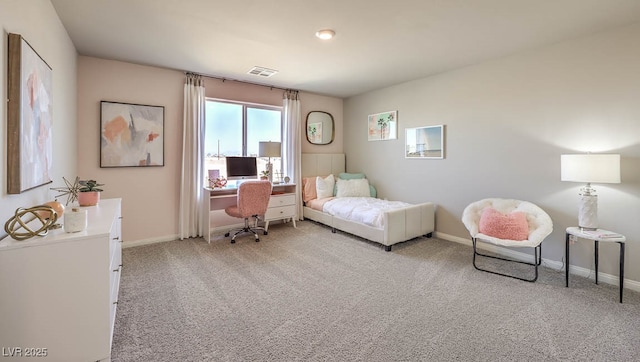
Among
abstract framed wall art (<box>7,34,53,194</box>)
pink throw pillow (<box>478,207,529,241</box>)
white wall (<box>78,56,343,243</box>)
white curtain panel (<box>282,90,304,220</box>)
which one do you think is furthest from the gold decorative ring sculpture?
white curtain panel (<box>282,90,304,220</box>)

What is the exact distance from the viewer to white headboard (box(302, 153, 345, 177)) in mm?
5578

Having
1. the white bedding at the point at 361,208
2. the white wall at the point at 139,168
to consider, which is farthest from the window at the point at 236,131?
the white bedding at the point at 361,208

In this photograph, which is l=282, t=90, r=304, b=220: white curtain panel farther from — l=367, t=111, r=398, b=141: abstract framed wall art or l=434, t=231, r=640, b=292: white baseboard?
l=434, t=231, r=640, b=292: white baseboard

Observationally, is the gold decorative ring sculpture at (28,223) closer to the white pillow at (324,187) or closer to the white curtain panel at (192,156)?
the white curtain panel at (192,156)

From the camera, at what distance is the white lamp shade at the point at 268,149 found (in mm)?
4855

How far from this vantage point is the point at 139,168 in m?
3.96

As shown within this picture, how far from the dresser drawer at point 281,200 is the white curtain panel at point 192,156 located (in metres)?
1.10

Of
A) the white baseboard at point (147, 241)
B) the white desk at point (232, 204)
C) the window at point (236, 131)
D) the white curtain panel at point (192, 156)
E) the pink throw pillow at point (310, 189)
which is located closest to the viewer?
the white baseboard at point (147, 241)

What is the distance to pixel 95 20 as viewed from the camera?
2.67m

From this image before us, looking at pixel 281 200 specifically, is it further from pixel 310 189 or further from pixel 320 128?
pixel 320 128

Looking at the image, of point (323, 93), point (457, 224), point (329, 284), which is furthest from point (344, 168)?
point (329, 284)

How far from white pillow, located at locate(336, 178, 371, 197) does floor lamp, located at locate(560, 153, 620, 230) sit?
2.93 meters

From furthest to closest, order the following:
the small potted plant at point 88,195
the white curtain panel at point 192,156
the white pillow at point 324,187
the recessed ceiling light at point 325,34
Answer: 1. the white pillow at point 324,187
2. the white curtain panel at point 192,156
3. the recessed ceiling light at point 325,34
4. the small potted plant at point 88,195

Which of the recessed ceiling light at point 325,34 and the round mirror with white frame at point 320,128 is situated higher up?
the recessed ceiling light at point 325,34
